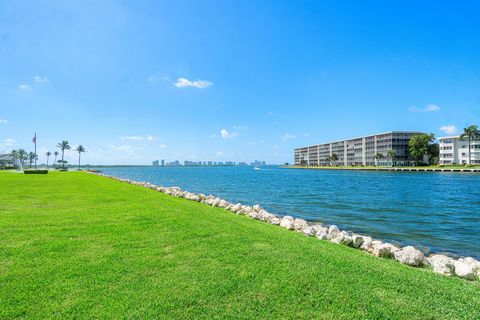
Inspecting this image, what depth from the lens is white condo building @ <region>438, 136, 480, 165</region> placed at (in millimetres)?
98750

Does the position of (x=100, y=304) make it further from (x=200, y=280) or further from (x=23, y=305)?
(x=200, y=280)

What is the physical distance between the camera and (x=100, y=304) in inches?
158

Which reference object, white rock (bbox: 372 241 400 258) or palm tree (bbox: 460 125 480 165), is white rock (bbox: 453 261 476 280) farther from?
palm tree (bbox: 460 125 480 165)

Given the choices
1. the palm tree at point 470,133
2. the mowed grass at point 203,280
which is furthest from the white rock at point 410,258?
the palm tree at point 470,133

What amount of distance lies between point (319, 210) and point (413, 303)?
15.4m

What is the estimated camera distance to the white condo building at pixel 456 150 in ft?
324

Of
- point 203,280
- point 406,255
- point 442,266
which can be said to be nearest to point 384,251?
point 406,255

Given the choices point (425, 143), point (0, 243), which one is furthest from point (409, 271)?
point (425, 143)

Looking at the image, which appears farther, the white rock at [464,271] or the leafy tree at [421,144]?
the leafy tree at [421,144]

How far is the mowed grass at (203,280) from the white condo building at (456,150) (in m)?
122

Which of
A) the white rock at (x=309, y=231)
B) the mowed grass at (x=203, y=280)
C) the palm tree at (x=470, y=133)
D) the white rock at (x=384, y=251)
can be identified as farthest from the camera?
the palm tree at (x=470, y=133)

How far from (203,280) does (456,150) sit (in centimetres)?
12918

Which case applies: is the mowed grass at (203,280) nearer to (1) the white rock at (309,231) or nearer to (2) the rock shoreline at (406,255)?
(2) the rock shoreline at (406,255)

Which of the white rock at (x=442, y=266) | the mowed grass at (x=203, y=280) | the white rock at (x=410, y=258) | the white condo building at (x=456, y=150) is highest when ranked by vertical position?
the white condo building at (x=456, y=150)
